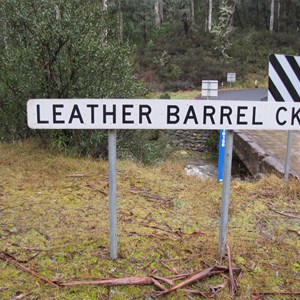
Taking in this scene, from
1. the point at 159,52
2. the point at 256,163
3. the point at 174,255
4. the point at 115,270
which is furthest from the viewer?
the point at 159,52

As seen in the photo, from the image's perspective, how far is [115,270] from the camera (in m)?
2.61

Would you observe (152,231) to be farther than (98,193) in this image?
No

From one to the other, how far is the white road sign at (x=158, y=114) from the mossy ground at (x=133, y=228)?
107 cm

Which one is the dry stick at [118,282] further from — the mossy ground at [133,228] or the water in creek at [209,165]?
the water in creek at [209,165]

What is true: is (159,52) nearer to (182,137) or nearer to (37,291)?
(182,137)

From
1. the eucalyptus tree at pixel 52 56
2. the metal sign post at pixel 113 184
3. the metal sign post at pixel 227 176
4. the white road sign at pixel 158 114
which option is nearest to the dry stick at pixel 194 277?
the metal sign post at pixel 227 176

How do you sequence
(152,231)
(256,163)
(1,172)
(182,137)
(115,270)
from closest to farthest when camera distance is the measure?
(115,270)
(152,231)
(1,172)
(256,163)
(182,137)

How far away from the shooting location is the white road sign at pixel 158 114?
7.88 feet

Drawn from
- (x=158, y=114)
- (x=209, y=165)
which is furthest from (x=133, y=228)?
(x=209, y=165)

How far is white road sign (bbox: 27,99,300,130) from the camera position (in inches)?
94.5

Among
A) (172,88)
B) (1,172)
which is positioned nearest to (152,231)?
(1,172)

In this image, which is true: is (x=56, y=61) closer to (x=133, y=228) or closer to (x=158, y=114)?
(x=133, y=228)

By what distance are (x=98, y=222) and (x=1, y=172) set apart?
198 cm

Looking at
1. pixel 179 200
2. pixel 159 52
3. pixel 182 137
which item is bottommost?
pixel 182 137
